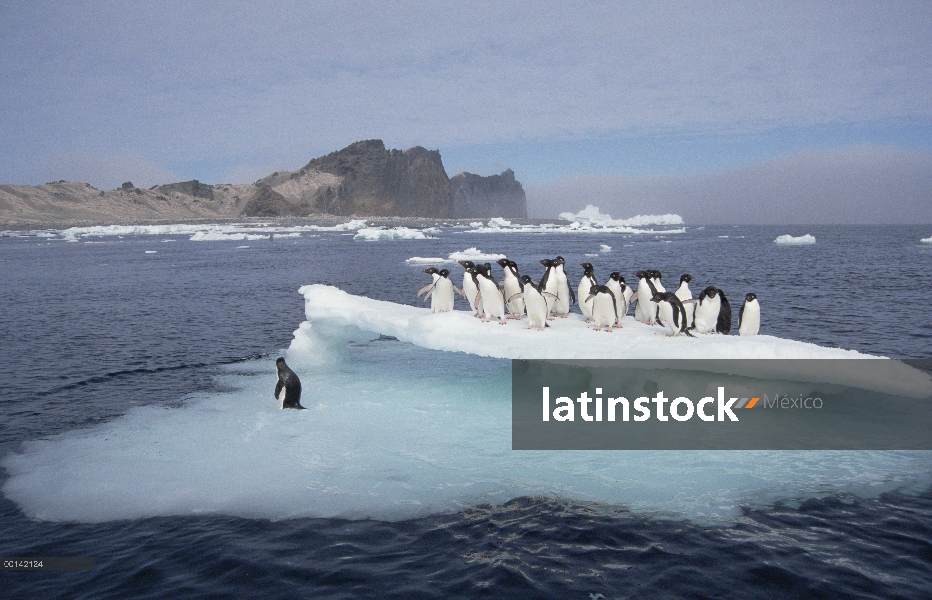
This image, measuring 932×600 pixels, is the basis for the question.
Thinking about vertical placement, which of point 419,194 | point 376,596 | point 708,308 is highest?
point 419,194

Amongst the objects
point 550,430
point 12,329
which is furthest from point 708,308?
point 12,329

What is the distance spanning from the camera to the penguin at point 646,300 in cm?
1099

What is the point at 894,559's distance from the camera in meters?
5.23

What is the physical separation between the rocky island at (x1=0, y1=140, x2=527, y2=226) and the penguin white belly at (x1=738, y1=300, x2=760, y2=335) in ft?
464

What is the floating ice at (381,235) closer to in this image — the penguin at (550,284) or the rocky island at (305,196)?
the penguin at (550,284)

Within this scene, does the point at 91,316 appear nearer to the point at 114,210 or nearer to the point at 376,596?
the point at 376,596

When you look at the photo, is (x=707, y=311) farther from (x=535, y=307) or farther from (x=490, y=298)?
(x=490, y=298)

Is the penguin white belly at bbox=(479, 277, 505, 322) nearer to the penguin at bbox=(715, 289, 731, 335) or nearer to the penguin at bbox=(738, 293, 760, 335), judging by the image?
the penguin at bbox=(715, 289, 731, 335)

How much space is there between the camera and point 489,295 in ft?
35.3

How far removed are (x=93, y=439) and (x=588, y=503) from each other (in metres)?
6.49

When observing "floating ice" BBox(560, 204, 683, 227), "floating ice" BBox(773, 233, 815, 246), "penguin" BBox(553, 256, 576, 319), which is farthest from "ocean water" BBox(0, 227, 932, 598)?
"floating ice" BBox(560, 204, 683, 227)

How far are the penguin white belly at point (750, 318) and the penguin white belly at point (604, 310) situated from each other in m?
2.44

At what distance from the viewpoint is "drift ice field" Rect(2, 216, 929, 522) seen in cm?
643

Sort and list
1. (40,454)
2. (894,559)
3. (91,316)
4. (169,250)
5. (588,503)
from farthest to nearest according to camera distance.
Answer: (169,250)
(91,316)
(40,454)
(588,503)
(894,559)
